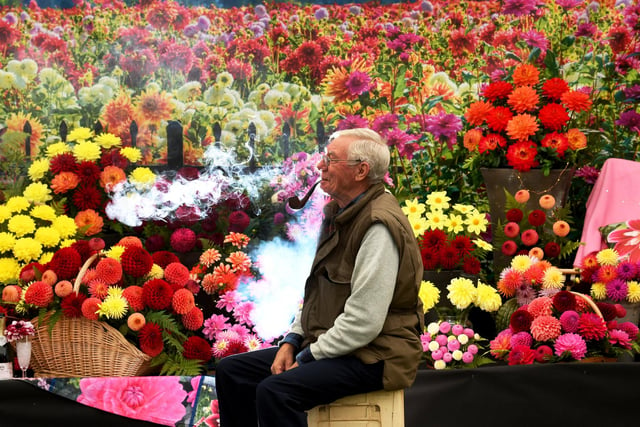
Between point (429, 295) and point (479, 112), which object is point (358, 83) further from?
point (429, 295)

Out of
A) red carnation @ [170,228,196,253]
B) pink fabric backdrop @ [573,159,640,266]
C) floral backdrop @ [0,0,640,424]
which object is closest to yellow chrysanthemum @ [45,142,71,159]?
floral backdrop @ [0,0,640,424]

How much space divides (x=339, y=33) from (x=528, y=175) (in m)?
1.76

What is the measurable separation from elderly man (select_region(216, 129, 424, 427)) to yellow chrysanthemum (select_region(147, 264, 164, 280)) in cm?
105

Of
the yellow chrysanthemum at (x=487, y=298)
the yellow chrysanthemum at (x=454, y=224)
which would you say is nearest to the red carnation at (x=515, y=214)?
the yellow chrysanthemum at (x=454, y=224)

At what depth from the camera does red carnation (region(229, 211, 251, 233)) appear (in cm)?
449

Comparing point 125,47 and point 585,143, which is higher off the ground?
point 125,47

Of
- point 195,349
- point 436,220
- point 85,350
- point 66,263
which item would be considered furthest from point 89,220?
point 436,220

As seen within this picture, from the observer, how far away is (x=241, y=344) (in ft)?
13.1

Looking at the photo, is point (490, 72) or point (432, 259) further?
point (490, 72)

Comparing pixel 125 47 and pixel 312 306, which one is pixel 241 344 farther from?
pixel 125 47

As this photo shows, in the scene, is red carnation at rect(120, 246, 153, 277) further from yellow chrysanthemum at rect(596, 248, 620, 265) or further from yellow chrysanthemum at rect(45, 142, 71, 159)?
yellow chrysanthemum at rect(596, 248, 620, 265)

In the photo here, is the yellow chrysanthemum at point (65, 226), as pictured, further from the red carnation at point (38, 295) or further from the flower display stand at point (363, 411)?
the flower display stand at point (363, 411)

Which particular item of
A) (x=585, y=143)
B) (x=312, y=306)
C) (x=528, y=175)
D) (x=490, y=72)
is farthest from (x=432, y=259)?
(x=490, y=72)

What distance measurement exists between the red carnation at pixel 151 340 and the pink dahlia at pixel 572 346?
166cm
